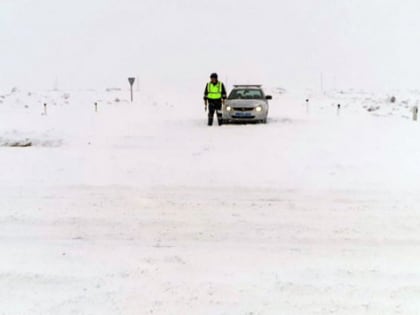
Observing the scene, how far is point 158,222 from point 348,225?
2.15m

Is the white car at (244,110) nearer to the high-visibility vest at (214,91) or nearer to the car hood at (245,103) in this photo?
the car hood at (245,103)

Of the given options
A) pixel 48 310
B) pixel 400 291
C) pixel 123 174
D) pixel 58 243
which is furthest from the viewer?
pixel 123 174

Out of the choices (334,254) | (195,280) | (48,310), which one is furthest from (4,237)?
(334,254)

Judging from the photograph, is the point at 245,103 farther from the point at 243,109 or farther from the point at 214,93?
the point at 214,93

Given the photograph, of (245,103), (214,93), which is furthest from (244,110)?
(214,93)

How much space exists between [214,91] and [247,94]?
115 inches

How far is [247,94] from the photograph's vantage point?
2153 cm

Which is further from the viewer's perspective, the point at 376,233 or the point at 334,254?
the point at 376,233

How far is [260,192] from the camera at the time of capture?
7996 millimetres

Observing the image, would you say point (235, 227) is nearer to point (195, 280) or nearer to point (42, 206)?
point (195, 280)

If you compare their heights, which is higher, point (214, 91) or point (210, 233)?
point (214, 91)

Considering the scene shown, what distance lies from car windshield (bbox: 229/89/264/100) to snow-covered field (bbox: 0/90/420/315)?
9703mm

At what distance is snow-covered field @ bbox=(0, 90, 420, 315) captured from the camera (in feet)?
14.0

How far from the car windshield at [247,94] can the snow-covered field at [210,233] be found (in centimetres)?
970
